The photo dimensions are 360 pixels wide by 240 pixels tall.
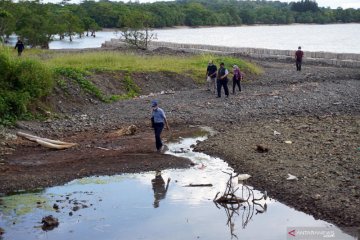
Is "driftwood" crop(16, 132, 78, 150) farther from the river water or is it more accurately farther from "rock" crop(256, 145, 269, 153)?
the river water

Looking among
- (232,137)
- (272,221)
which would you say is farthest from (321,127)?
(272,221)

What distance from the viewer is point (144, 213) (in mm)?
12281

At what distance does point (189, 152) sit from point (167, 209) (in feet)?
15.6

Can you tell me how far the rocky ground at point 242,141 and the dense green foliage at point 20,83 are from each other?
2.88ft

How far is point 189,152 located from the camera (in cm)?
1717

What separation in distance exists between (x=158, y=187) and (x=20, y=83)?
31.5 ft

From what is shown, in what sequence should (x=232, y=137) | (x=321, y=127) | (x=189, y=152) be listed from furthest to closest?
(x=321, y=127), (x=232, y=137), (x=189, y=152)

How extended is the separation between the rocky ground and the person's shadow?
2.55 ft

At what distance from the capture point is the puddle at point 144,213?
11188mm

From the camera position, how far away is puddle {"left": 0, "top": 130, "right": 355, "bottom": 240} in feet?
36.7

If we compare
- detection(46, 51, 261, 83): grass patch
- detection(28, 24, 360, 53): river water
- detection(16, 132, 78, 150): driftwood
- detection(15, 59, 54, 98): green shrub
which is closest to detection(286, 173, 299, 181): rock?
detection(16, 132, 78, 150): driftwood

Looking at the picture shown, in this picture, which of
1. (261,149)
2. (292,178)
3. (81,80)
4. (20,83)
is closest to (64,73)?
(81,80)

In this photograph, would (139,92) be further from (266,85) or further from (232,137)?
(232,137)

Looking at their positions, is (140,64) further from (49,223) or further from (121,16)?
(121,16)
